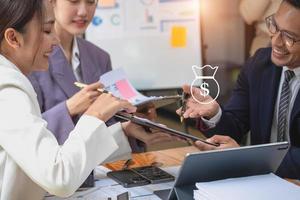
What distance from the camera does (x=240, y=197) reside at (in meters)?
1.07

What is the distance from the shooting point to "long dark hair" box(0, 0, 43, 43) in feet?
3.68

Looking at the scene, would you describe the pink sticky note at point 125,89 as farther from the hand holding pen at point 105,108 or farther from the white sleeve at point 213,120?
the hand holding pen at point 105,108

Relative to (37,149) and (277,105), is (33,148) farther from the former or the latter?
(277,105)

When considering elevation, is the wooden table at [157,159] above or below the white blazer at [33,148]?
below

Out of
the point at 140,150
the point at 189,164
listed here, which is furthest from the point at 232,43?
the point at 189,164

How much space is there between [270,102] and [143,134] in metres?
0.51

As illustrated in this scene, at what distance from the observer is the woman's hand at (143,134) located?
5.37 feet

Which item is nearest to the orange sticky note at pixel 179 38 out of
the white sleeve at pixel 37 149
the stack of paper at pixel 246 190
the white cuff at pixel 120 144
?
the white cuff at pixel 120 144

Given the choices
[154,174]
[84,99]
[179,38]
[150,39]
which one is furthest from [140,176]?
[179,38]

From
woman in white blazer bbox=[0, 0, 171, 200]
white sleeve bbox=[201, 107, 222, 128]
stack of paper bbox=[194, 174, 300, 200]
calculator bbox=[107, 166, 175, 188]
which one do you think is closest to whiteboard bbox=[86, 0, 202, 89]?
white sleeve bbox=[201, 107, 222, 128]

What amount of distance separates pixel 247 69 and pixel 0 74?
1.13m

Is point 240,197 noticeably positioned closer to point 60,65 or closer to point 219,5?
point 60,65

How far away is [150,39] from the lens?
341cm

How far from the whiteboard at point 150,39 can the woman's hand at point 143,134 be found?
1.71 metres
